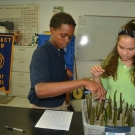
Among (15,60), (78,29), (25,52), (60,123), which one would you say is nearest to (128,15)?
(78,29)

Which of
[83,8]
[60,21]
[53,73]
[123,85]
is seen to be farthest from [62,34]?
[83,8]

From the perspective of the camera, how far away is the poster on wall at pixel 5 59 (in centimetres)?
375

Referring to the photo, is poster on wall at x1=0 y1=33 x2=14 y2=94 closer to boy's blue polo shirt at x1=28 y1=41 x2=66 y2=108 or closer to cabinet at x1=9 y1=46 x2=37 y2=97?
cabinet at x1=9 y1=46 x2=37 y2=97

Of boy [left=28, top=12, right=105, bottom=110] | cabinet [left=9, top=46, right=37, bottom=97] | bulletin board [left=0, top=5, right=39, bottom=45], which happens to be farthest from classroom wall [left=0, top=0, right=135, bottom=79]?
boy [left=28, top=12, right=105, bottom=110]

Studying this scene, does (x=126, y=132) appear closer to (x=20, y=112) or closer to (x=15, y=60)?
(x=20, y=112)

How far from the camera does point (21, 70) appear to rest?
3.86m

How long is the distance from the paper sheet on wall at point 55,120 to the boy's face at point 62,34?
1.64ft

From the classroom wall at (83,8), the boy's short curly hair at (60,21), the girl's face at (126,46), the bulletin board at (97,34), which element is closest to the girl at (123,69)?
the girl's face at (126,46)

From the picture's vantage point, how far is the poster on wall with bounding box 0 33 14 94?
3752 mm

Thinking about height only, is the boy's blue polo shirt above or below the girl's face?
below

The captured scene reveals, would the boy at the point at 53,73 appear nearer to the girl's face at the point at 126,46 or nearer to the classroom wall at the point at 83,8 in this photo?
the girl's face at the point at 126,46

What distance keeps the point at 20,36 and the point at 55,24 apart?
10.3 ft

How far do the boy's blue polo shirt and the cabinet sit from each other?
254 cm

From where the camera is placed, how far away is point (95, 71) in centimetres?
106
